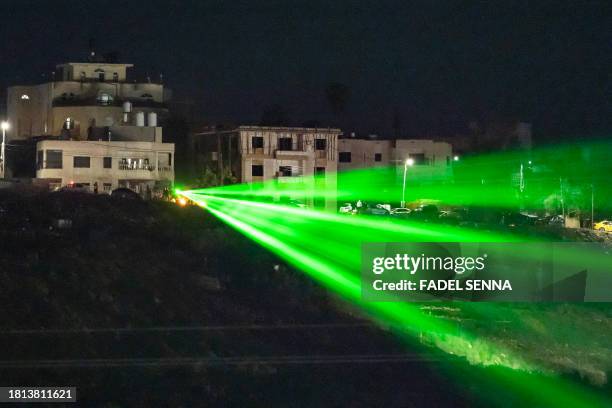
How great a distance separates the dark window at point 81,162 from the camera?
4128cm

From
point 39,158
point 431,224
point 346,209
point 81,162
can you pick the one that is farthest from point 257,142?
point 431,224

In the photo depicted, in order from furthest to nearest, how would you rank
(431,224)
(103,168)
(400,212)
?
(103,168) < (400,212) < (431,224)

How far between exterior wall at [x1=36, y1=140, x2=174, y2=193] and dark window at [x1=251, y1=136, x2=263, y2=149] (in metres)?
4.03

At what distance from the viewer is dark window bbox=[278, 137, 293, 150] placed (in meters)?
46.6

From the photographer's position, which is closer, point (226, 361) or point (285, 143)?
point (226, 361)

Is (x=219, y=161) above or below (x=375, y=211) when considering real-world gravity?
above

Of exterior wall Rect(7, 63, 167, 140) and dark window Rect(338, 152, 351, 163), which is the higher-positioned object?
exterior wall Rect(7, 63, 167, 140)

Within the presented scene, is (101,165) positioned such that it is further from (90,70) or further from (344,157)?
(344,157)

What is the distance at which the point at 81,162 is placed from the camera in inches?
1633

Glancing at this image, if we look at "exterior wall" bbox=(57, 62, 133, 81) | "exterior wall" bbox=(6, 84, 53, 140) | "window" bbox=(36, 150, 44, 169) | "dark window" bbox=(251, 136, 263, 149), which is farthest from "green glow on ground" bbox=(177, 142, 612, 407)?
"exterior wall" bbox=(57, 62, 133, 81)

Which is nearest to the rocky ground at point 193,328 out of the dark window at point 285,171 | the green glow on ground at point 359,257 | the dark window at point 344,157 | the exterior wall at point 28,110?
the green glow on ground at point 359,257

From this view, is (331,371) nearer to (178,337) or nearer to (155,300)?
(178,337)

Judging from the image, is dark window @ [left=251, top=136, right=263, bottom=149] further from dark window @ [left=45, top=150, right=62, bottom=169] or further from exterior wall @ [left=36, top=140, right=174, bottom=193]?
dark window @ [left=45, top=150, right=62, bottom=169]

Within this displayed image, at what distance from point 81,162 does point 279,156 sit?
323 inches
